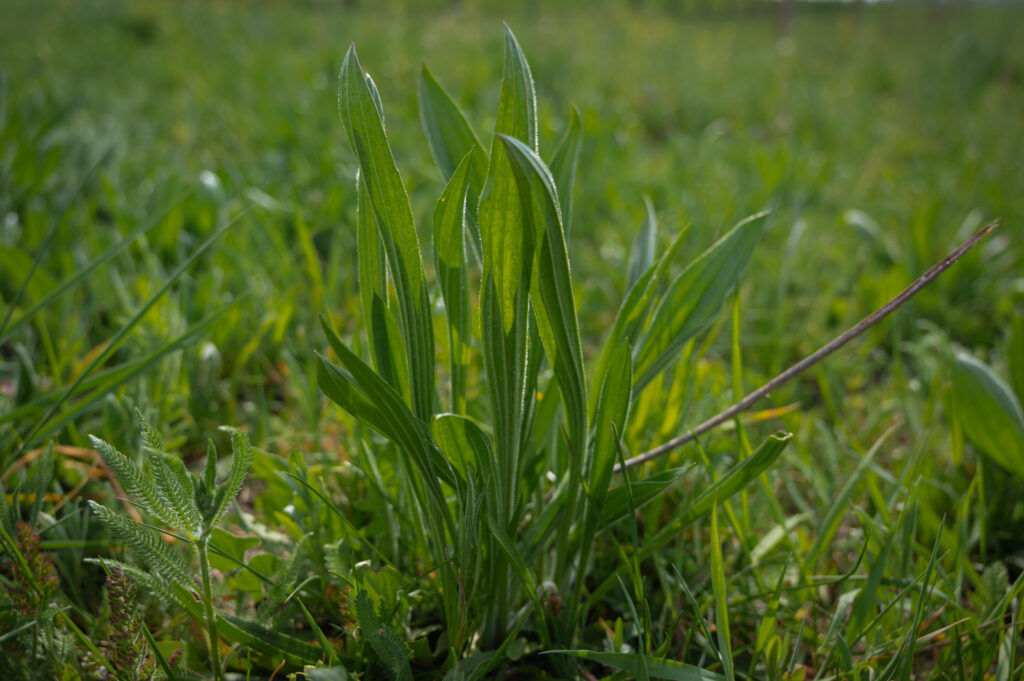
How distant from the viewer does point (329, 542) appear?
946 mm

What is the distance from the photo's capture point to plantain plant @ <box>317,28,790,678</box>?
0.69 meters

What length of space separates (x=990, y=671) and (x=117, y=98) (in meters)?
3.94

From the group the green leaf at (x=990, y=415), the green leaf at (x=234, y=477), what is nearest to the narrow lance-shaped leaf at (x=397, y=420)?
the green leaf at (x=234, y=477)

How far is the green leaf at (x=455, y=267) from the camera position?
71 centimetres

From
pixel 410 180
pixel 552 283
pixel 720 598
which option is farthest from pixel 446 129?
pixel 410 180

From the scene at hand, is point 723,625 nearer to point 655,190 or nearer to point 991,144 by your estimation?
point 655,190

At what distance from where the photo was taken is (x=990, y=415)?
1.19 metres

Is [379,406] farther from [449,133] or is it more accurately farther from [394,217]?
[449,133]

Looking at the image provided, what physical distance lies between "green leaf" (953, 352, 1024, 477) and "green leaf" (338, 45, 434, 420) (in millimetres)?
963

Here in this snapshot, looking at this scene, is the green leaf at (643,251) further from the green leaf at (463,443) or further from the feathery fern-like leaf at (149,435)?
the feathery fern-like leaf at (149,435)

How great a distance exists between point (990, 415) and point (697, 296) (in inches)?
25.8

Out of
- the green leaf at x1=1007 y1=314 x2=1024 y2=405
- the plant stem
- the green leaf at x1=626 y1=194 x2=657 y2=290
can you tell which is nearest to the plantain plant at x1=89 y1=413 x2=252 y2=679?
the plant stem

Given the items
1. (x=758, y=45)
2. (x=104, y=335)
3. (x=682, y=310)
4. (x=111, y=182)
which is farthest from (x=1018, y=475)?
(x=758, y=45)

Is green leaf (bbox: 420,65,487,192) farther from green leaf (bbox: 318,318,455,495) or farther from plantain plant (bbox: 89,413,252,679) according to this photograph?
plantain plant (bbox: 89,413,252,679)
